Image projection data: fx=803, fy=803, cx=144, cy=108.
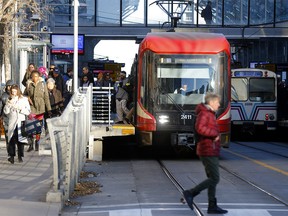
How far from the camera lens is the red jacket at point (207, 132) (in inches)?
423

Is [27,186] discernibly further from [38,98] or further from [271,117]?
[271,117]

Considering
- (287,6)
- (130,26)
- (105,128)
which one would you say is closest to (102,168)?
(105,128)

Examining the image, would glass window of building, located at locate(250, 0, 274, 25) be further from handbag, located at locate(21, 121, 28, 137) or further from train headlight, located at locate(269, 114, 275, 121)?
handbag, located at locate(21, 121, 28, 137)

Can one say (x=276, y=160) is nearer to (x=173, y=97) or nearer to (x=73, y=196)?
(x=173, y=97)

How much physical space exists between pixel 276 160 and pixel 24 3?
7765mm

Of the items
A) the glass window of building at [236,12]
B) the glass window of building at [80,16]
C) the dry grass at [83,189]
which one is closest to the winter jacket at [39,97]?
the dry grass at [83,189]

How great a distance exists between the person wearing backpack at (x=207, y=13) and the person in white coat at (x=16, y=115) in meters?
32.0

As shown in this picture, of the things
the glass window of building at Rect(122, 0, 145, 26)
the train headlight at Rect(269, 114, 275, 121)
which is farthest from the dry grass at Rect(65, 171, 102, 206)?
the glass window of building at Rect(122, 0, 145, 26)

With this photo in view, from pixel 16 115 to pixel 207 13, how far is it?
32711mm

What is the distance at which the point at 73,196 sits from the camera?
1285cm

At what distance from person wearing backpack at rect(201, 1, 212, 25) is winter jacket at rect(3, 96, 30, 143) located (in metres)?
32.1

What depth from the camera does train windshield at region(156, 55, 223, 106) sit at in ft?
62.8

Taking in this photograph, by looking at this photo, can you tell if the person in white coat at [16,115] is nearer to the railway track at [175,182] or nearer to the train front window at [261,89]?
the railway track at [175,182]

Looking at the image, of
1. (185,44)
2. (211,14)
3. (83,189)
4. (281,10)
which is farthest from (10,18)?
(281,10)
